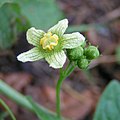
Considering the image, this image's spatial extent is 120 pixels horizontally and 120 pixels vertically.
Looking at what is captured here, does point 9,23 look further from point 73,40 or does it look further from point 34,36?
point 73,40

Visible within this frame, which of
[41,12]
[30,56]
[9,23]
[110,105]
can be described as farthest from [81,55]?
[41,12]

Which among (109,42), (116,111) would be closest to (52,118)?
(116,111)

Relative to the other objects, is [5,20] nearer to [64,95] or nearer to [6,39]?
[6,39]

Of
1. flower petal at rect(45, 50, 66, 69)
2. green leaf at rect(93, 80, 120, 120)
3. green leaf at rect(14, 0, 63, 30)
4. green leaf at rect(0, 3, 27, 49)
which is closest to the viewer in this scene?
flower petal at rect(45, 50, 66, 69)

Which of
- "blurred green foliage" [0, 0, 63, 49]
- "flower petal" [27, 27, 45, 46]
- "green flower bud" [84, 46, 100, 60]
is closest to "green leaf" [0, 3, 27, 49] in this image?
"blurred green foliage" [0, 0, 63, 49]

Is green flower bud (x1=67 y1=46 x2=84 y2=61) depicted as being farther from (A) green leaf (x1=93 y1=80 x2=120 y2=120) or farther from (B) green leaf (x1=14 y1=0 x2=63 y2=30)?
(B) green leaf (x1=14 y1=0 x2=63 y2=30)

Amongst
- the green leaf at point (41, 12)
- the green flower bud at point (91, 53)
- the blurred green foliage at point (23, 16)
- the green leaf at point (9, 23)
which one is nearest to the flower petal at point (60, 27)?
the green flower bud at point (91, 53)

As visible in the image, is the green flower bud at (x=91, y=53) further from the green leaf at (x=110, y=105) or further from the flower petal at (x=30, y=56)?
the green leaf at (x=110, y=105)
